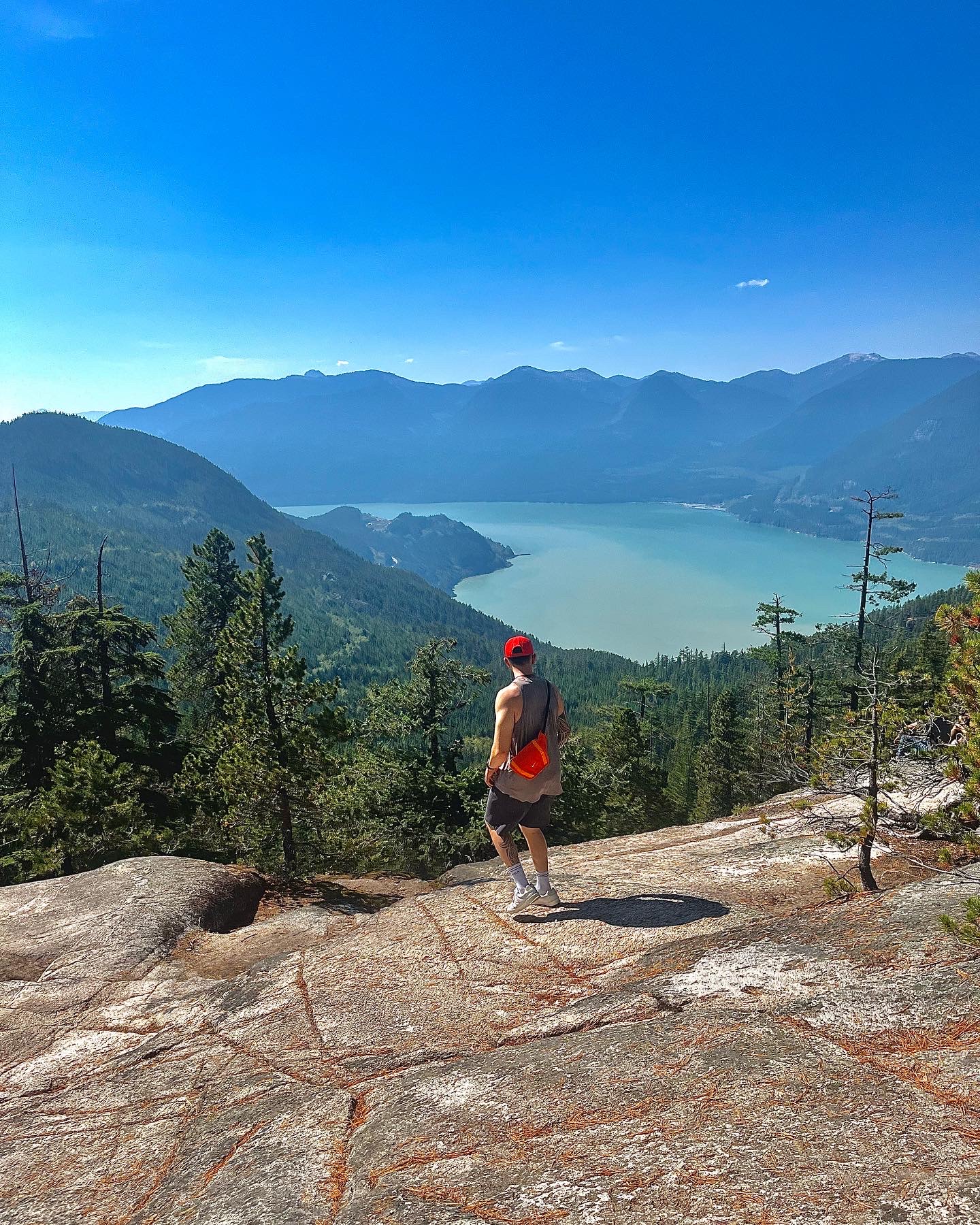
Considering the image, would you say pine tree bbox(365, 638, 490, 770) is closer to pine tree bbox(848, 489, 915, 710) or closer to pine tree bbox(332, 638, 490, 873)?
pine tree bbox(332, 638, 490, 873)

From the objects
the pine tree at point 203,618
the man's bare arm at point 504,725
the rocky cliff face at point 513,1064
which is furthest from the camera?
the pine tree at point 203,618

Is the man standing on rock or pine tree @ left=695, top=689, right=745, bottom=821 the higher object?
the man standing on rock

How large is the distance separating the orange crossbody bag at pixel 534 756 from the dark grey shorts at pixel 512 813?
0.44 meters

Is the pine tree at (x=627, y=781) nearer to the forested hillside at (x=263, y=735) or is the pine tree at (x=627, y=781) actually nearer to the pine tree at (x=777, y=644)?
the forested hillside at (x=263, y=735)

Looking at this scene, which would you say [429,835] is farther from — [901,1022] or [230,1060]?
[901,1022]

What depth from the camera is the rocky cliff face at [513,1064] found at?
13.2ft

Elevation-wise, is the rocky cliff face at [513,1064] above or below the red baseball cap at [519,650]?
below

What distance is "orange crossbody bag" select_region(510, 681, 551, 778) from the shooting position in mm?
8375

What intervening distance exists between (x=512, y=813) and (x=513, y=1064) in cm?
329

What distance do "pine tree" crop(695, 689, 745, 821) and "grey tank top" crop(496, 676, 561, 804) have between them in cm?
3997

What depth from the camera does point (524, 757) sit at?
8.39 metres

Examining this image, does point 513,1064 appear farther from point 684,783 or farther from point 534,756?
point 684,783

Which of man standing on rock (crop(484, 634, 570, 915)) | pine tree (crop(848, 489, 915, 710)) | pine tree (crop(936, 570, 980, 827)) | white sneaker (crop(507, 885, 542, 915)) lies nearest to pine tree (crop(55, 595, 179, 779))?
white sneaker (crop(507, 885, 542, 915))

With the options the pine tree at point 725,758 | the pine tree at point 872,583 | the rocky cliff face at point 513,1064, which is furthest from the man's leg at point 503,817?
the pine tree at point 725,758
